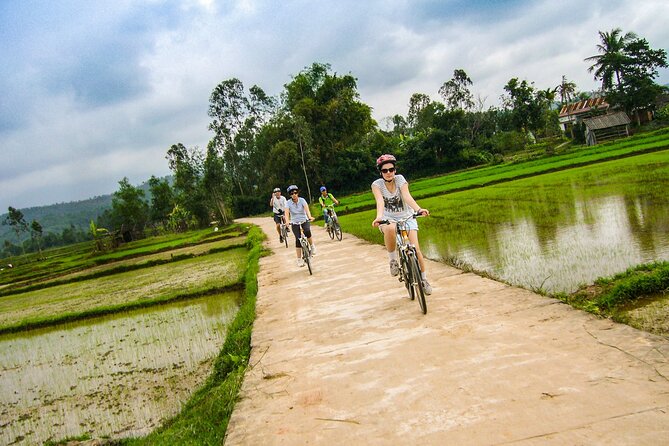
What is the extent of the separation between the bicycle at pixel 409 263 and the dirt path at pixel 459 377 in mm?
211

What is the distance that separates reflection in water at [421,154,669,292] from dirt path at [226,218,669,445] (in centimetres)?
136

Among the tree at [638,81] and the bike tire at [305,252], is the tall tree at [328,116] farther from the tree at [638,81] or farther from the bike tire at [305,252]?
the bike tire at [305,252]

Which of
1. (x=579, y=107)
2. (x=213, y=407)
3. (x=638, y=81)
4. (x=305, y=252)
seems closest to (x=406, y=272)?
(x=213, y=407)

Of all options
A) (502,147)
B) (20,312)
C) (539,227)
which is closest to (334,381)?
(539,227)

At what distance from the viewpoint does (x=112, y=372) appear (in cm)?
697

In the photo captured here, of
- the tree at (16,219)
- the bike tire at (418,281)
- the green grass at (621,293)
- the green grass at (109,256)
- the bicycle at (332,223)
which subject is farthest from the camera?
the tree at (16,219)

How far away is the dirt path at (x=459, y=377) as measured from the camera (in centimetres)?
263

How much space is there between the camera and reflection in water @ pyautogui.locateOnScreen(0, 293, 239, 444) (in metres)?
5.35

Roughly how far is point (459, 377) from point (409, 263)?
2157 mm

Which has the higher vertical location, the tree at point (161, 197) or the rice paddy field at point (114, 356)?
the tree at point (161, 197)

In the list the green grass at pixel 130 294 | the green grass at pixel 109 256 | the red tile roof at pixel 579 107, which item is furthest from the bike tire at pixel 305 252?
the red tile roof at pixel 579 107

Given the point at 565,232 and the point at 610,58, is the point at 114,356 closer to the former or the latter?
the point at 565,232

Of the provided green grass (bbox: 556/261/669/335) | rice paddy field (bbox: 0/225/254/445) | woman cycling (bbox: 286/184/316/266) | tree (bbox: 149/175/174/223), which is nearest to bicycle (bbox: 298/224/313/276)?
woman cycling (bbox: 286/184/316/266)

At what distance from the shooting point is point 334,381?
3.87 meters
